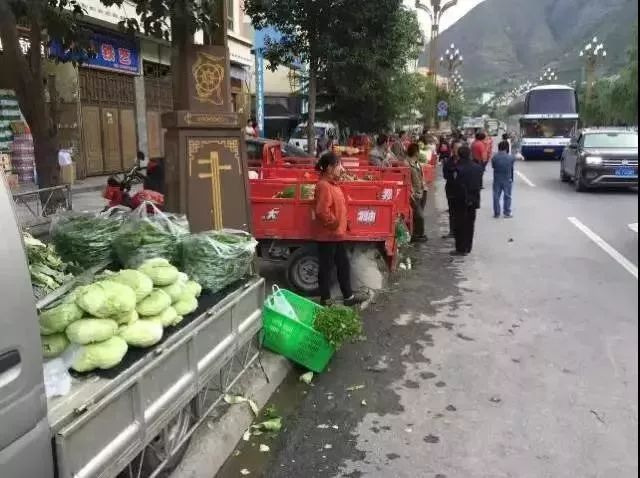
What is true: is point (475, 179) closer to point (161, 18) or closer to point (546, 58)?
point (161, 18)

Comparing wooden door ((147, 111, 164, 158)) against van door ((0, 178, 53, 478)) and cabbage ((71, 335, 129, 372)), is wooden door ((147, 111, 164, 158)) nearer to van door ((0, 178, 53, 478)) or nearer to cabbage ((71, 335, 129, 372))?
cabbage ((71, 335, 129, 372))

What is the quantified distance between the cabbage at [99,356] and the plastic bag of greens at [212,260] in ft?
4.30

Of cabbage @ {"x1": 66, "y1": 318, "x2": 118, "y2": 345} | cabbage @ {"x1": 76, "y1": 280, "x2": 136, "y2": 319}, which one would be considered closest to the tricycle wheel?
cabbage @ {"x1": 76, "y1": 280, "x2": 136, "y2": 319}

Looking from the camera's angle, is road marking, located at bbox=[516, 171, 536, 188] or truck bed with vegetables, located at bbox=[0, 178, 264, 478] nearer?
truck bed with vegetables, located at bbox=[0, 178, 264, 478]

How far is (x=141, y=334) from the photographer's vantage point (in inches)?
117

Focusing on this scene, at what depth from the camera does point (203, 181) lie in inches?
229

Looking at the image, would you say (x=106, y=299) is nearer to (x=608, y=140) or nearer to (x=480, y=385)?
(x=480, y=385)

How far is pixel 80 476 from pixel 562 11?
78354mm

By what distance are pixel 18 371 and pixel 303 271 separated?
17.9 ft

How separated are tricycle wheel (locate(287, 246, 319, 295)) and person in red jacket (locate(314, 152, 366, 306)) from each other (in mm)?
384

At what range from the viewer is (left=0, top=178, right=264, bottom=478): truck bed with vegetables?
6.86 ft

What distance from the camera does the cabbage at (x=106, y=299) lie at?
2.91 metres

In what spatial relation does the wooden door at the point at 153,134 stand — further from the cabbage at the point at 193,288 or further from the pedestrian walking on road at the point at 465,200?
the cabbage at the point at 193,288

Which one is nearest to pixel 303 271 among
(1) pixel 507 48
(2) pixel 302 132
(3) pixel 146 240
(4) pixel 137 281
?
(3) pixel 146 240
